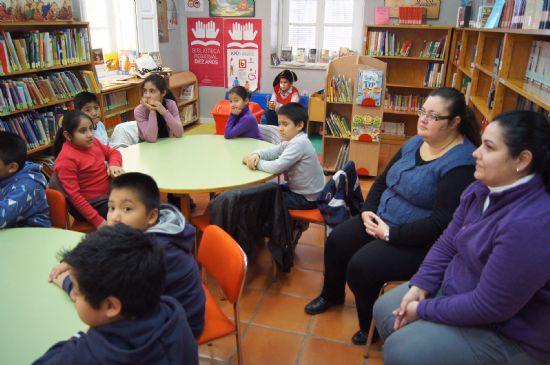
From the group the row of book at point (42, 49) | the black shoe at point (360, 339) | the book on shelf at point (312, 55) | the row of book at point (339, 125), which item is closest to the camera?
the black shoe at point (360, 339)

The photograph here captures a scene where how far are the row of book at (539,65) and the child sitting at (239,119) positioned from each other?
6.19ft

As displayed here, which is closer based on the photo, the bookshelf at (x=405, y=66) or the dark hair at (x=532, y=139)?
the dark hair at (x=532, y=139)

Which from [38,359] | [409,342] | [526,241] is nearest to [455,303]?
[409,342]

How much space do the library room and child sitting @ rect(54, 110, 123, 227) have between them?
0.03ft

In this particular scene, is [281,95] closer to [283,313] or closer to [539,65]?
[539,65]

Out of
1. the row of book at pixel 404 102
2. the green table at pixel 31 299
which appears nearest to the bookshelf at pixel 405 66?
the row of book at pixel 404 102

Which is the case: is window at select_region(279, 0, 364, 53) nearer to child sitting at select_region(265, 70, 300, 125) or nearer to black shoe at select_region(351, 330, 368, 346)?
child sitting at select_region(265, 70, 300, 125)

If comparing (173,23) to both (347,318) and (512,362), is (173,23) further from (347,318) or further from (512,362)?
(512,362)

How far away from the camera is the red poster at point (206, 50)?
653 centimetres

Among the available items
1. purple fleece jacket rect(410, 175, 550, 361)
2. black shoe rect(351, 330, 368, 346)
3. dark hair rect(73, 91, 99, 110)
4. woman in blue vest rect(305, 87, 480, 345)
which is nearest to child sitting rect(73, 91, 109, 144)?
dark hair rect(73, 91, 99, 110)

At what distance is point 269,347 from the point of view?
2.19m

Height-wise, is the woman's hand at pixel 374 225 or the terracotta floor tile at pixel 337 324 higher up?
the woman's hand at pixel 374 225

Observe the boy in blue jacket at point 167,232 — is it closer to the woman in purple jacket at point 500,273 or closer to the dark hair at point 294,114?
the woman in purple jacket at point 500,273

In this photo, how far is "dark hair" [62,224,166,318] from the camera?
938 mm
